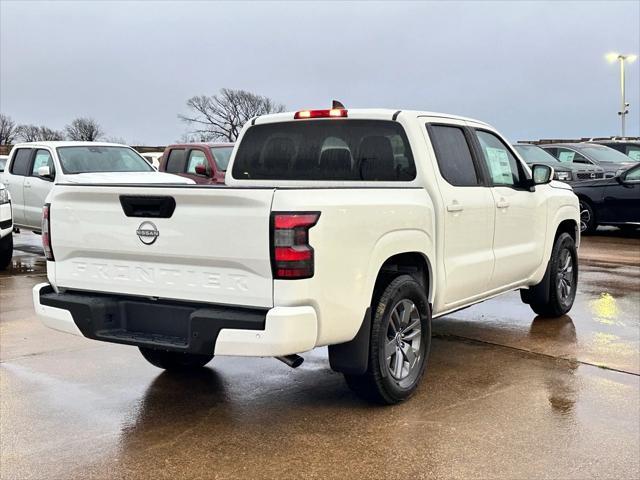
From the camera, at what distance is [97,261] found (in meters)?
4.57

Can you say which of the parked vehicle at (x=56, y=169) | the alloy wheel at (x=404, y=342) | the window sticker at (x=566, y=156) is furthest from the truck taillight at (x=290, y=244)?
the window sticker at (x=566, y=156)

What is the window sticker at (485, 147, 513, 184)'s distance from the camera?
6203 millimetres

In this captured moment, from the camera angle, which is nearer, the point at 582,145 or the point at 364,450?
the point at 364,450

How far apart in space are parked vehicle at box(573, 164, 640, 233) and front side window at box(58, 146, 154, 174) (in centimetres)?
849

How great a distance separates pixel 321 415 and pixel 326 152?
6.40ft

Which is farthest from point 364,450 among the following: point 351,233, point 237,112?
point 237,112

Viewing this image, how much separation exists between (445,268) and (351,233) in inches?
49.6

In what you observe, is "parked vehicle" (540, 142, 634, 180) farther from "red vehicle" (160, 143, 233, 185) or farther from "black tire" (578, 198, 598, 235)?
"red vehicle" (160, 143, 233, 185)

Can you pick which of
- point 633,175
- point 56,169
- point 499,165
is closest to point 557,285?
point 499,165

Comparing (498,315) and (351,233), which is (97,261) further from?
(498,315)

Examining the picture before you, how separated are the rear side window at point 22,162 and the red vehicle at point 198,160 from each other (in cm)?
280

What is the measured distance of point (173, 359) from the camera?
5574 mm

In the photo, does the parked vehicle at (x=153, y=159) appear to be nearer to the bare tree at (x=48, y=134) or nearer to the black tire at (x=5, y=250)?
the black tire at (x=5, y=250)

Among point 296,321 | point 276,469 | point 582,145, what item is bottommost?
point 276,469
